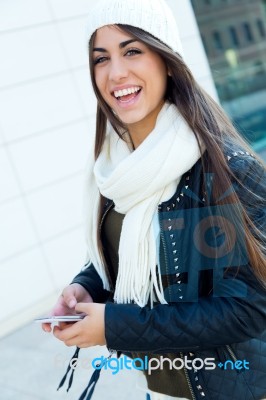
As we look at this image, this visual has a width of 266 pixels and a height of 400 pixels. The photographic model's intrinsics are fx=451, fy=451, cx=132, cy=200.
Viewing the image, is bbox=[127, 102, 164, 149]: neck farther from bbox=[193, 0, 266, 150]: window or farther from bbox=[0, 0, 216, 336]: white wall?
bbox=[193, 0, 266, 150]: window

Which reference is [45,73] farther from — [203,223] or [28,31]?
[203,223]

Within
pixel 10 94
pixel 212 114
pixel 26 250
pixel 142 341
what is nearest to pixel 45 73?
pixel 10 94

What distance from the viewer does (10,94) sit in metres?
4.44

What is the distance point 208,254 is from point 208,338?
211 millimetres

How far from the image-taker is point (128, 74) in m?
1.35

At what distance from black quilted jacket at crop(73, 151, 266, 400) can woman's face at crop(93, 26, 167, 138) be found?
28cm

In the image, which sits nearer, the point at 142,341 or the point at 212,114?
the point at 142,341

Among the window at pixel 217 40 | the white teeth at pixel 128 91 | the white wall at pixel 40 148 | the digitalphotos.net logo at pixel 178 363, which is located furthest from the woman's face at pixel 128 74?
the window at pixel 217 40

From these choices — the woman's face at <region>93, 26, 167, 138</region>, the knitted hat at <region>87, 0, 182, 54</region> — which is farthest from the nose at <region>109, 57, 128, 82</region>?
the knitted hat at <region>87, 0, 182, 54</region>

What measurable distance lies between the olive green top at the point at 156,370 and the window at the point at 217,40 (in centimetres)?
579

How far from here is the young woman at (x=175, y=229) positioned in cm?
114

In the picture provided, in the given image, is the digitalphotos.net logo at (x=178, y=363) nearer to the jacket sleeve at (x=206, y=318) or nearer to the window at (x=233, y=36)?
the jacket sleeve at (x=206, y=318)

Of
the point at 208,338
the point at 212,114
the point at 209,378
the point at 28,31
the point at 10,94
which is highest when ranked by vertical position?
the point at 28,31

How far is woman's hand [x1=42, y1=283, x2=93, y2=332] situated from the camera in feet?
4.48
